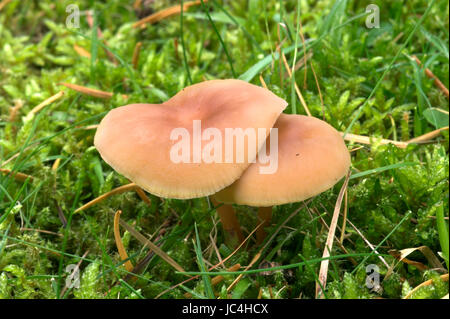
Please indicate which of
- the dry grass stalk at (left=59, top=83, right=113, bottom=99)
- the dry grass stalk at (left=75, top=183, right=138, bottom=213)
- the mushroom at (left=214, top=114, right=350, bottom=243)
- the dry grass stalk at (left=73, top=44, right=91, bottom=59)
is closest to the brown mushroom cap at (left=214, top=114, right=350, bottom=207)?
the mushroom at (left=214, top=114, right=350, bottom=243)

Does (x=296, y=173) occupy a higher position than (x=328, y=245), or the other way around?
(x=296, y=173)

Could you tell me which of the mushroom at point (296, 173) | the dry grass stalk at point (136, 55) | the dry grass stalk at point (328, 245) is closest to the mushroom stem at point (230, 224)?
the mushroom at point (296, 173)

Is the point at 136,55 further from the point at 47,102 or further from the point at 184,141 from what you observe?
the point at 184,141

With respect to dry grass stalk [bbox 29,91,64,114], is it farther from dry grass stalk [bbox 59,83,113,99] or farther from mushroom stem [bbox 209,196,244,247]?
mushroom stem [bbox 209,196,244,247]

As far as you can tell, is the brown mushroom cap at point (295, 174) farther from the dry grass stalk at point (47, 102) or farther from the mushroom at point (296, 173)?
the dry grass stalk at point (47, 102)

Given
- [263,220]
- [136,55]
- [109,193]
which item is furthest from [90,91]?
[263,220]

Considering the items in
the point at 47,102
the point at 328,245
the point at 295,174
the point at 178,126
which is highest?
the point at 178,126
